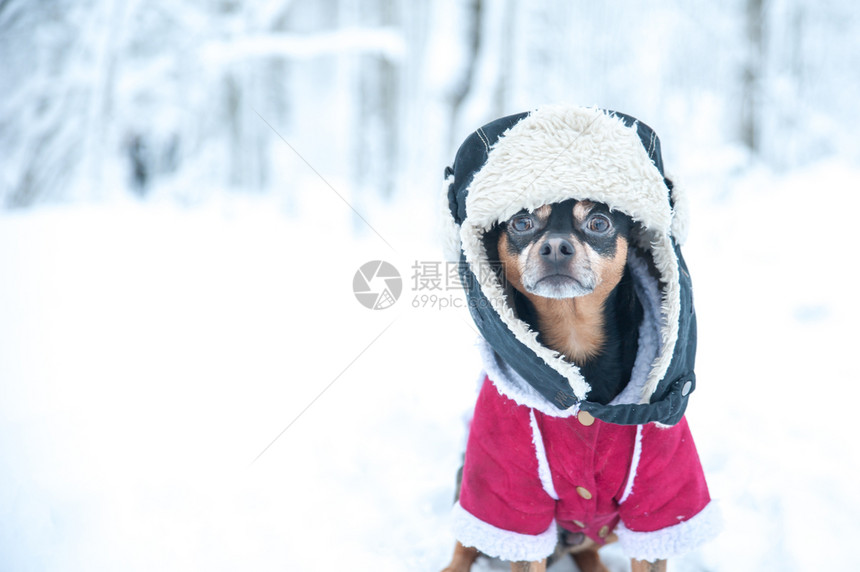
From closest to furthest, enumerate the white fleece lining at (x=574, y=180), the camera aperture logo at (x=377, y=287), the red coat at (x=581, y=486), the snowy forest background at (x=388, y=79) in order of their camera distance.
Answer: the white fleece lining at (x=574, y=180) < the red coat at (x=581, y=486) < the camera aperture logo at (x=377, y=287) < the snowy forest background at (x=388, y=79)

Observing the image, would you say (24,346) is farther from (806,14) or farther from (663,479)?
(806,14)

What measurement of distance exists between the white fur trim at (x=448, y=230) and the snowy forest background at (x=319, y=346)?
3.72ft

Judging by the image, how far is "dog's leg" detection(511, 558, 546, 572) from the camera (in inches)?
61.7

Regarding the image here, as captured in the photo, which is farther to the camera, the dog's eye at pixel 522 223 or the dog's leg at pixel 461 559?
the dog's leg at pixel 461 559

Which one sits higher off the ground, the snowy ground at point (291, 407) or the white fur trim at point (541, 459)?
the white fur trim at point (541, 459)

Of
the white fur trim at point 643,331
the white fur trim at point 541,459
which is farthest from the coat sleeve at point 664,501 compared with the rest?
the white fur trim at point 541,459

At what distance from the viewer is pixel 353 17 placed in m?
8.27

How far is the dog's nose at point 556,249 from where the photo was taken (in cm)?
149

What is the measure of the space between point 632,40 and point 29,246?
10658 millimetres

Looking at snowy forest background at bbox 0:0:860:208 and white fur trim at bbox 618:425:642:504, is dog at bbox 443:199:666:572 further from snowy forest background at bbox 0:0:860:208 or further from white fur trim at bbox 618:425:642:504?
snowy forest background at bbox 0:0:860:208

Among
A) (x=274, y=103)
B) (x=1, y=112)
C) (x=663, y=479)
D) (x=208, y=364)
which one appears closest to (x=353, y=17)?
(x=274, y=103)

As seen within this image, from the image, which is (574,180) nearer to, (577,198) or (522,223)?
(577,198)

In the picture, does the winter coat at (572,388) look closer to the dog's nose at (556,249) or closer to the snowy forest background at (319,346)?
the dog's nose at (556,249)

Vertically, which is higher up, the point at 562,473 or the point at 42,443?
the point at 562,473
